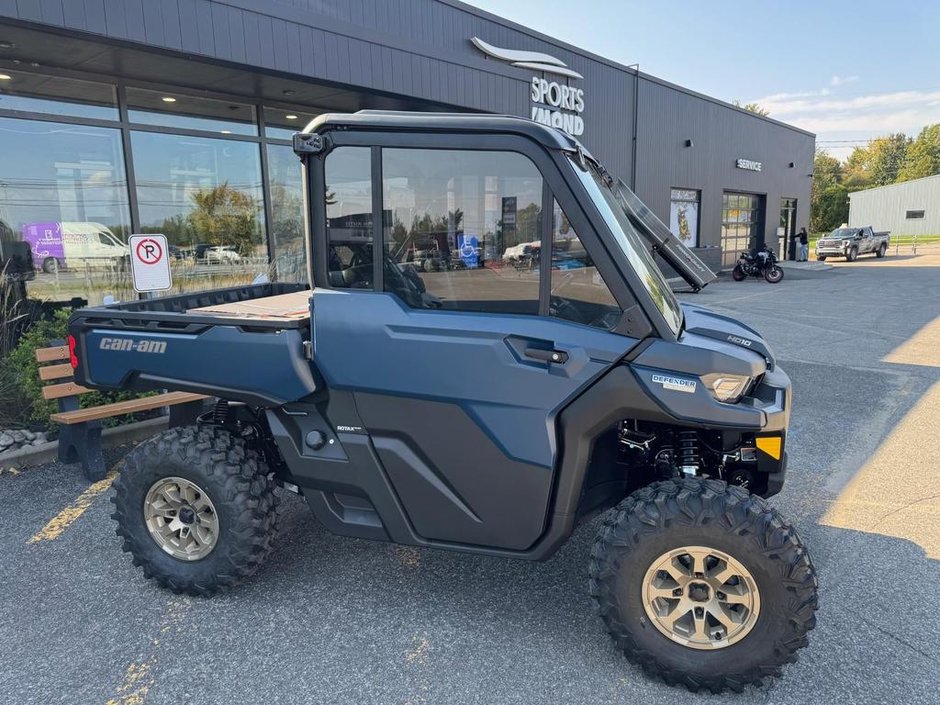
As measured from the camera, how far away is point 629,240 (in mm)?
2801

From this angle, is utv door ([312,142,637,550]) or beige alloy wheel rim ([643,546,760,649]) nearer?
beige alloy wheel rim ([643,546,760,649])

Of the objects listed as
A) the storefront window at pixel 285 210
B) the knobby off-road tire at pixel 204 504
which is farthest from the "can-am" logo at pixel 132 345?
the storefront window at pixel 285 210

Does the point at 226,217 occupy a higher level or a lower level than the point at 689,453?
higher

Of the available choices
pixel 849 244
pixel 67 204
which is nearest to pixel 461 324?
pixel 67 204

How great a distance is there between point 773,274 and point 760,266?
0.54m

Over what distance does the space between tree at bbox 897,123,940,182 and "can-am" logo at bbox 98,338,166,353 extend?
3772 inches

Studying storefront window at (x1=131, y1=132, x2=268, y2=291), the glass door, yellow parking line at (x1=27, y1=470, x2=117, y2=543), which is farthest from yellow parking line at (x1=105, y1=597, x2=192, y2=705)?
the glass door

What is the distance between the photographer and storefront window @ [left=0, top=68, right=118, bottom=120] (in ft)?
24.8

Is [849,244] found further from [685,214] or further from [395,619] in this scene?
[395,619]

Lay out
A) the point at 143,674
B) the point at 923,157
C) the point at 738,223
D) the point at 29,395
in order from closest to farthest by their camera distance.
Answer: the point at 143,674 → the point at 29,395 → the point at 738,223 → the point at 923,157

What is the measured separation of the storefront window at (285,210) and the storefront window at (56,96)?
2426 millimetres

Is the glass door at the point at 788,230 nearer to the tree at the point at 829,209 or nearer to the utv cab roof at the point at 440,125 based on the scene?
the tree at the point at 829,209

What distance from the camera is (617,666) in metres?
2.75

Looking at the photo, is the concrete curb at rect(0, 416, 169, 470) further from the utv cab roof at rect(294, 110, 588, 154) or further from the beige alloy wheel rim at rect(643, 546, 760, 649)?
the beige alloy wheel rim at rect(643, 546, 760, 649)
